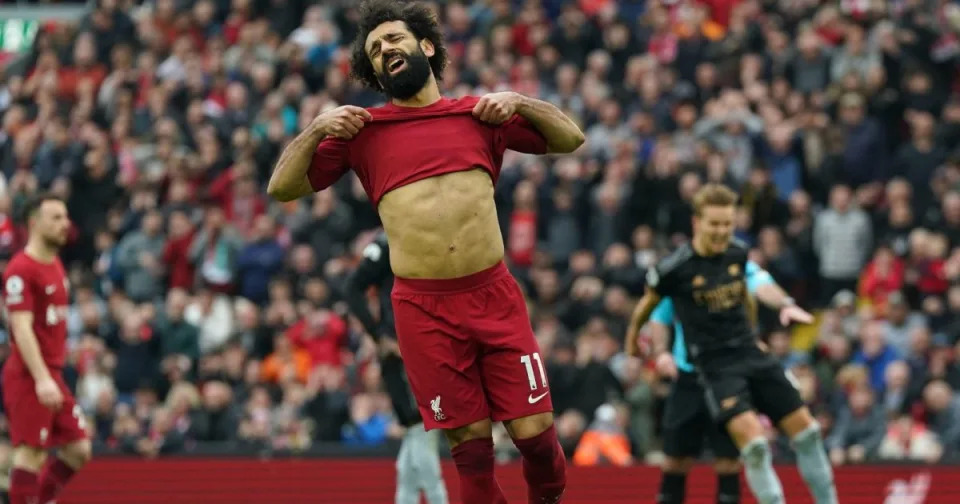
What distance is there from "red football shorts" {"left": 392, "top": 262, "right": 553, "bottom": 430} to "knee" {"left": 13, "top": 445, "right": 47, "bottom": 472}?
160 inches

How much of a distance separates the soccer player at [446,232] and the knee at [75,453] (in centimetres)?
→ 389

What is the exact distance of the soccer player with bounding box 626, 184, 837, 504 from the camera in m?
11.0

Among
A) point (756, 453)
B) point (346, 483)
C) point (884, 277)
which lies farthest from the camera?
point (884, 277)

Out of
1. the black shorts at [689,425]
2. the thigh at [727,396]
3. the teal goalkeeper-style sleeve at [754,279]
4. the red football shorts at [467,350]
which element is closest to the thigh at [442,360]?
the red football shorts at [467,350]

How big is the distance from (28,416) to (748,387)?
4760mm

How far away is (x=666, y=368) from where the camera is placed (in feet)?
36.7

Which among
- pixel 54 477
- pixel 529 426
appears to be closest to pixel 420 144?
pixel 529 426

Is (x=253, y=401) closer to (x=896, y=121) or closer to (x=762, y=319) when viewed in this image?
(x=762, y=319)

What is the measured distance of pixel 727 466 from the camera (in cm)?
1180

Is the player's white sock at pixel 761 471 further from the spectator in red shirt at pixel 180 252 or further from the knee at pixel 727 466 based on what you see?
the spectator in red shirt at pixel 180 252

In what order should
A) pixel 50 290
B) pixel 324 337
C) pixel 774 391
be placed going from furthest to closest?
pixel 324 337 → pixel 50 290 → pixel 774 391

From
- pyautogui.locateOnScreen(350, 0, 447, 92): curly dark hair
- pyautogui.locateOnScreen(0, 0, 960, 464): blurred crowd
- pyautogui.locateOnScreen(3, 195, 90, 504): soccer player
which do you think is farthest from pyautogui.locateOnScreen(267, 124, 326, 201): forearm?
pyautogui.locateOnScreen(0, 0, 960, 464): blurred crowd

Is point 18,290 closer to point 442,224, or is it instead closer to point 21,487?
point 21,487

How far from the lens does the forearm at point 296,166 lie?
816 cm
